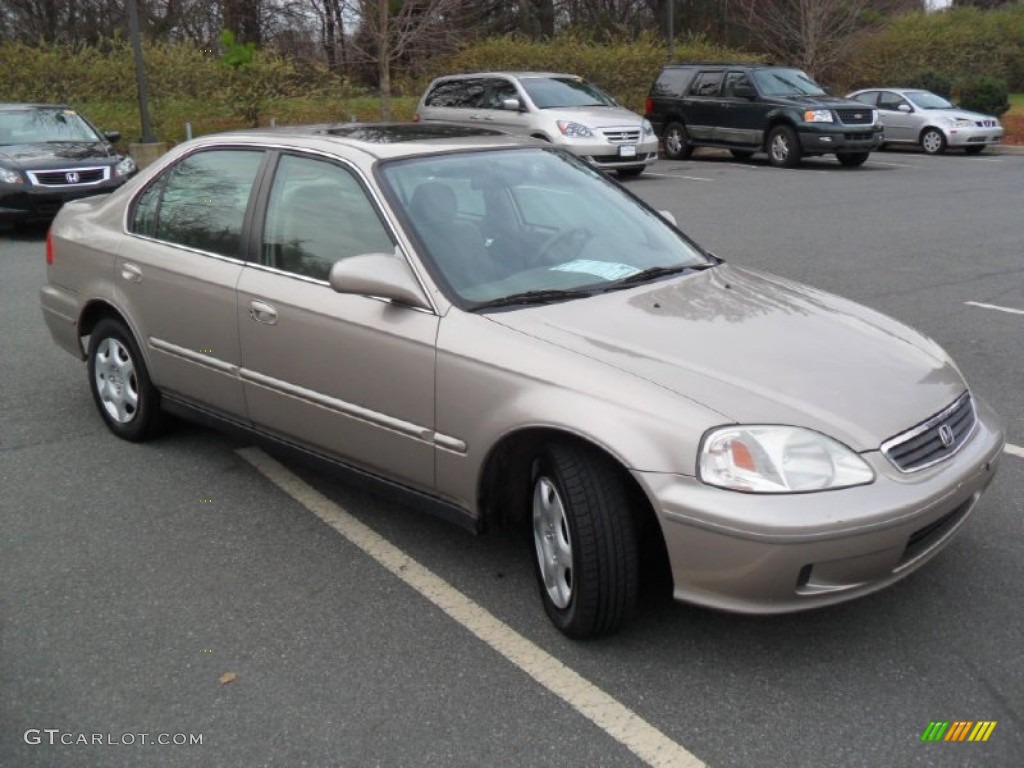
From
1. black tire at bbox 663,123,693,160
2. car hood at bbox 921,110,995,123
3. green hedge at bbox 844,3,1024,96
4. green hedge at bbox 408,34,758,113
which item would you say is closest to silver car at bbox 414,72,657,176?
black tire at bbox 663,123,693,160

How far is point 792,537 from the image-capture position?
2.95 meters

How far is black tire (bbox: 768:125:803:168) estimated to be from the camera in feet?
63.2

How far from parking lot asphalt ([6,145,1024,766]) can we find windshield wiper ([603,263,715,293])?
3.58 ft

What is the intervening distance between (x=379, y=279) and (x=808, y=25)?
30.1 meters

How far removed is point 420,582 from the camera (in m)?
3.89

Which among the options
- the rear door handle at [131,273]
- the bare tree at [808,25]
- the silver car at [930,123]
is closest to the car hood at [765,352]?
the rear door handle at [131,273]

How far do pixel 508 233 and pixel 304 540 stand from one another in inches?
57.6

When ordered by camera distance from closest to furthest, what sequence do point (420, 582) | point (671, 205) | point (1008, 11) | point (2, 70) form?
point (420, 582)
point (671, 205)
point (2, 70)
point (1008, 11)

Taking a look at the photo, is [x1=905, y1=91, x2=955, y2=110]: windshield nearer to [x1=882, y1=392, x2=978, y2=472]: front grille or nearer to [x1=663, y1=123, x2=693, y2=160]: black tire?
[x1=663, y1=123, x2=693, y2=160]: black tire

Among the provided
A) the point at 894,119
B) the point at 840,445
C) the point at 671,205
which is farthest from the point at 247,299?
the point at 894,119

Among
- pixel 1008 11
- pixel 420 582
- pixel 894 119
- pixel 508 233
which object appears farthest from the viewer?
pixel 1008 11

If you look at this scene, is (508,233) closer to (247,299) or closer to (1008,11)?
(247,299)

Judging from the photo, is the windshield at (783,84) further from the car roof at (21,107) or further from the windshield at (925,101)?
the car roof at (21,107)

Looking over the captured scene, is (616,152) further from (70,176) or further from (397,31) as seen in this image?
(397,31)
